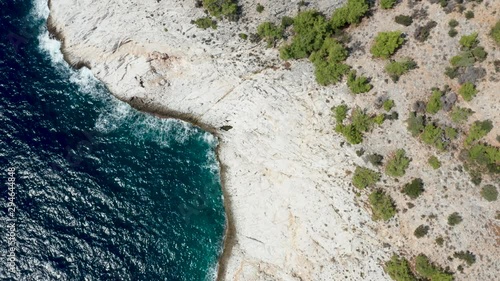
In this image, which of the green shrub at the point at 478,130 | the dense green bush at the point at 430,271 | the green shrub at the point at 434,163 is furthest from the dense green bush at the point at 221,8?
the dense green bush at the point at 430,271

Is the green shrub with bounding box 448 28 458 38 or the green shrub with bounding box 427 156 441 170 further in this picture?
the green shrub with bounding box 448 28 458 38

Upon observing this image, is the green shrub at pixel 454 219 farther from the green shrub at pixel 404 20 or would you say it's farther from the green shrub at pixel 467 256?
the green shrub at pixel 404 20

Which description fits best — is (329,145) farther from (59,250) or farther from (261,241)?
(59,250)

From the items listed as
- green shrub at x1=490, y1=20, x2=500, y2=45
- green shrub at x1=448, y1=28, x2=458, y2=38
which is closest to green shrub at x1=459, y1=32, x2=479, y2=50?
green shrub at x1=448, y1=28, x2=458, y2=38

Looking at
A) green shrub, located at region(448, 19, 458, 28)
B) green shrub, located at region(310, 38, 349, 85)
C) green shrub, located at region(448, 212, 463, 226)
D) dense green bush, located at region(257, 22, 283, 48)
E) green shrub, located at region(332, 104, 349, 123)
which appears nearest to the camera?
green shrub, located at region(448, 212, 463, 226)

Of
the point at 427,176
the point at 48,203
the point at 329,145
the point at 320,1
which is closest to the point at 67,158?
the point at 48,203

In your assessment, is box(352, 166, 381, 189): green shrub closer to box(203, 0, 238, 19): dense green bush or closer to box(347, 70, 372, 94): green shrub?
box(347, 70, 372, 94): green shrub

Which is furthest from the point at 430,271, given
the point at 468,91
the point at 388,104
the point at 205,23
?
the point at 205,23
